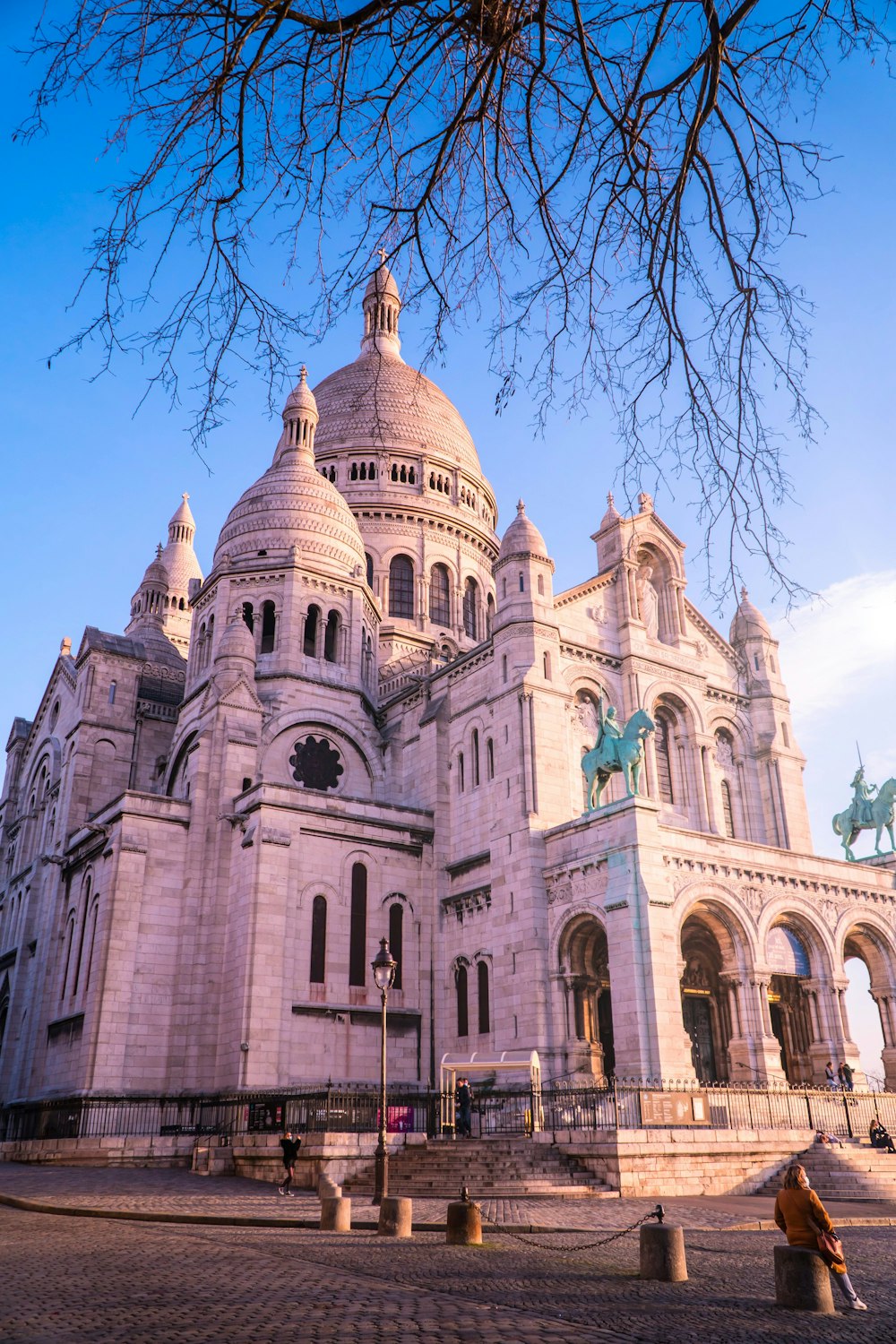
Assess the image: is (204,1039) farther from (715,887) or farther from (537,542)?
(537,542)

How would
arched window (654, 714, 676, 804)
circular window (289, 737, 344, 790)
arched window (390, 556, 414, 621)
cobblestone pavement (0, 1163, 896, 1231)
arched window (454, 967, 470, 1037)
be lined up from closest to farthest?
1. cobblestone pavement (0, 1163, 896, 1231)
2. arched window (454, 967, 470, 1037)
3. arched window (654, 714, 676, 804)
4. circular window (289, 737, 344, 790)
5. arched window (390, 556, 414, 621)

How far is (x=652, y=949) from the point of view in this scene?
26859 mm

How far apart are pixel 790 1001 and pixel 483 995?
9.58m

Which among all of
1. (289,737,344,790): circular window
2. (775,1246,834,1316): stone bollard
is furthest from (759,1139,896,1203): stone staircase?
(289,737,344,790): circular window

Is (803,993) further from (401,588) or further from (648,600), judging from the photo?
(401,588)

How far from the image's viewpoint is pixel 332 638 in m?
42.6

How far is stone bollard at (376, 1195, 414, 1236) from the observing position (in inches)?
582

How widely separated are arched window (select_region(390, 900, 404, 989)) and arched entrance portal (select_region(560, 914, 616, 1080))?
22.4 ft

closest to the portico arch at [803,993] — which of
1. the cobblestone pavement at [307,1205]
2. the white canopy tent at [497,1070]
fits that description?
the white canopy tent at [497,1070]

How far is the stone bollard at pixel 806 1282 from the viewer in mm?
9633

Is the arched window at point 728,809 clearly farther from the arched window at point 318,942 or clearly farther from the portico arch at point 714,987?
the arched window at point 318,942

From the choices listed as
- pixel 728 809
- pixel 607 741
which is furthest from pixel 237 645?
pixel 728 809

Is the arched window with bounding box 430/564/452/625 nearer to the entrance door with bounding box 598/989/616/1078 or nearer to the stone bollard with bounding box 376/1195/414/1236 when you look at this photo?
the entrance door with bounding box 598/989/616/1078

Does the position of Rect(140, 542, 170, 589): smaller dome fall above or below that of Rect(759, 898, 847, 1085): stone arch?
above
